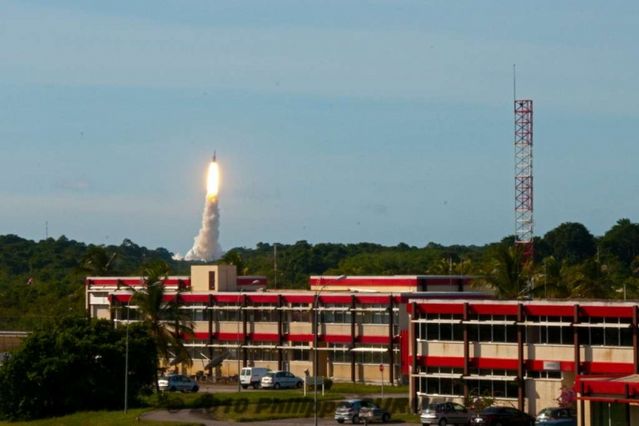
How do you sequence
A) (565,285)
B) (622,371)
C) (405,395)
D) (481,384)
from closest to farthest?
1. (622,371)
2. (481,384)
3. (405,395)
4. (565,285)

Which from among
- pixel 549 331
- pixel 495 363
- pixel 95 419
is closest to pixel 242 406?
→ pixel 95 419

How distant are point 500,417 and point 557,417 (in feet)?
11.4

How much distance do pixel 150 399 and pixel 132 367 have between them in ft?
10.9

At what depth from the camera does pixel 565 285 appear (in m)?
134

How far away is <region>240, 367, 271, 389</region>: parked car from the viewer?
124000 millimetres

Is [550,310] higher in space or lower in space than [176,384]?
higher

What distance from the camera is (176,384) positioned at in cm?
12150

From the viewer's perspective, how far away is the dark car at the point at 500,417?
8800 centimetres

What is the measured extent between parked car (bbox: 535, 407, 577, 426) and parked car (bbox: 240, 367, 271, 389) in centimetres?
3993

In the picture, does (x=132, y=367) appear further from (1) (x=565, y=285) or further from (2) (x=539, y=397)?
(1) (x=565, y=285)

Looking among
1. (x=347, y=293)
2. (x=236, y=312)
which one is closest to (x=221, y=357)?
(x=236, y=312)

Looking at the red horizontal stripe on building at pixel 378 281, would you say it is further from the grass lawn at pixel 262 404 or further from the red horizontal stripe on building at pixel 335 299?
the grass lawn at pixel 262 404

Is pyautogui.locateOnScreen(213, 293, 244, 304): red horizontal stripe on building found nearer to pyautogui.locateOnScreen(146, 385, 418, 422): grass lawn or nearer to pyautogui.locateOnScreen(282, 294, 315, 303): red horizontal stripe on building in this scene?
pyautogui.locateOnScreen(282, 294, 315, 303): red horizontal stripe on building

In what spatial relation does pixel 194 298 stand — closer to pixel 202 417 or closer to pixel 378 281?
pixel 378 281
